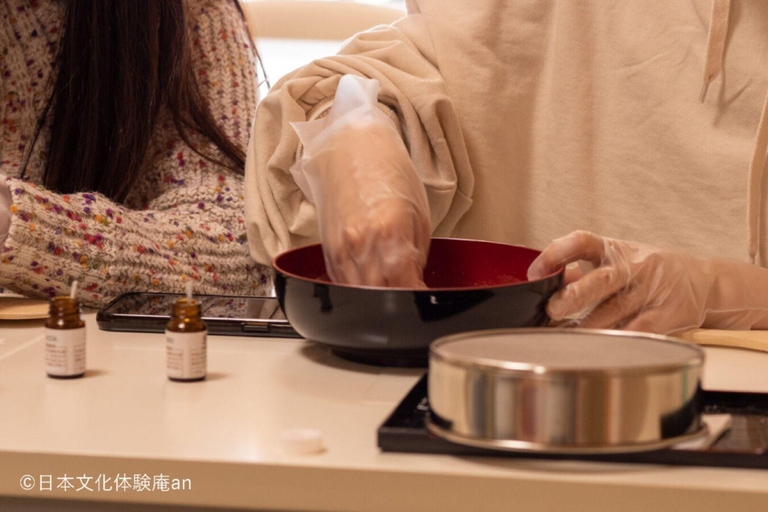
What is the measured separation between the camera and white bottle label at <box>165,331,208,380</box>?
63 cm

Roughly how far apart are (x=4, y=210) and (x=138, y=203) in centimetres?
40

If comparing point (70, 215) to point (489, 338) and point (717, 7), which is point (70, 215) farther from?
point (717, 7)

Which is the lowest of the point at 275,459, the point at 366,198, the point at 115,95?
the point at 275,459

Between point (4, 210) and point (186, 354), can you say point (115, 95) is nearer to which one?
point (4, 210)

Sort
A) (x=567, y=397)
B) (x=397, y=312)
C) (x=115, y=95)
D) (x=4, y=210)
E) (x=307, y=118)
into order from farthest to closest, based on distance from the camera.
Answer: (x=115, y=95), (x=307, y=118), (x=4, y=210), (x=397, y=312), (x=567, y=397)

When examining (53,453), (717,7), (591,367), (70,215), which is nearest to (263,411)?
(53,453)

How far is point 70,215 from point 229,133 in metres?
0.39

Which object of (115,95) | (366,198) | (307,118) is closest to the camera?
(366,198)

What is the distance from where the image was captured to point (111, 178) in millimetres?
1223

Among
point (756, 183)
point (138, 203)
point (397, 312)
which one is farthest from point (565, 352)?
point (138, 203)

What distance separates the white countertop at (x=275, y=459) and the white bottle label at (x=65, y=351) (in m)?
0.01

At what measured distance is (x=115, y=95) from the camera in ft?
4.06

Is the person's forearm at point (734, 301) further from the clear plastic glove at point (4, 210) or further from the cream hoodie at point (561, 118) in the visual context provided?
the clear plastic glove at point (4, 210)

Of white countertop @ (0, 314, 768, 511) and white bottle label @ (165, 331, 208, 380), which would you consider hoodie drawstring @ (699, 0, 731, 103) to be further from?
white bottle label @ (165, 331, 208, 380)
